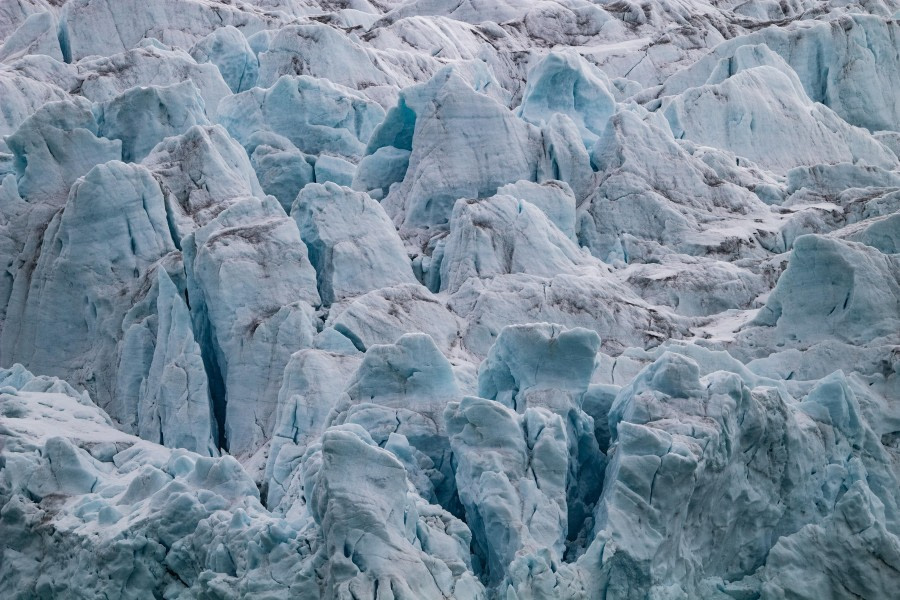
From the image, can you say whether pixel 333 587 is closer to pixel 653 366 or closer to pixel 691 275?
pixel 653 366

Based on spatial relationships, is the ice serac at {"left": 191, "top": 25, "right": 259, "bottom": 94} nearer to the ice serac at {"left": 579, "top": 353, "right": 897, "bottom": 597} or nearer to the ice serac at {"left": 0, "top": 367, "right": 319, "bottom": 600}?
the ice serac at {"left": 0, "top": 367, "right": 319, "bottom": 600}

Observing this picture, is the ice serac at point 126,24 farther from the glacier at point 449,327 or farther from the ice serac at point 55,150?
the ice serac at point 55,150

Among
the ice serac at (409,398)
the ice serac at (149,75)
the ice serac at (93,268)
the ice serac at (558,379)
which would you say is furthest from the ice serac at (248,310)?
the ice serac at (149,75)

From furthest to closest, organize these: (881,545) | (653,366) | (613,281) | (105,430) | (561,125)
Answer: (561,125)
(613,281)
(105,430)
(653,366)
(881,545)

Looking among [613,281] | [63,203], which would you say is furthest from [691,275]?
[63,203]

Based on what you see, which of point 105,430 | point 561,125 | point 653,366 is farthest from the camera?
point 561,125
